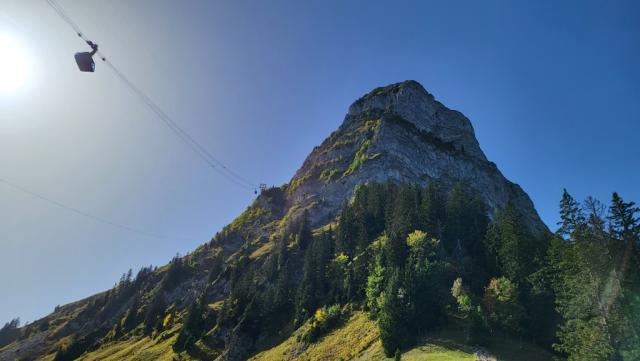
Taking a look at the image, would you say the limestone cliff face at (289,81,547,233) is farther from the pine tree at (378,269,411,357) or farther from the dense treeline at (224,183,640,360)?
the pine tree at (378,269,411,357)

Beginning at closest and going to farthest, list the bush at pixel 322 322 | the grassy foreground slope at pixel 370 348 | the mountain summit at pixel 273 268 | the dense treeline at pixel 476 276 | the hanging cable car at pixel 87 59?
the hanging cable car at pixel 87 59 → the dense treeline at pixel 476 276 → the grassy foreground slope at pixel 370 348 → the bush at pixel 322 322 → the mountain summit at pixel 273 268

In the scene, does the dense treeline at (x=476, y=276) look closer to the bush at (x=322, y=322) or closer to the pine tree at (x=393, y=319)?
the pine tree at (x=393, y=319)

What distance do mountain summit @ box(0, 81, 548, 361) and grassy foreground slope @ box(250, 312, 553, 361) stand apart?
470 cm

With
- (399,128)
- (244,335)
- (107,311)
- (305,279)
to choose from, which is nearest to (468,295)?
(305,279)

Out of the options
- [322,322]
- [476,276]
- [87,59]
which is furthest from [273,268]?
[87,59]

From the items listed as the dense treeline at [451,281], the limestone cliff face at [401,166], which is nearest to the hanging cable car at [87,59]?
the dense treeline at [451,281]

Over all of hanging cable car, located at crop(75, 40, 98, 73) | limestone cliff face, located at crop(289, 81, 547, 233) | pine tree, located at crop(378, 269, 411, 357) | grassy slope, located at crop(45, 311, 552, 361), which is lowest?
grassy slope, located at crop(45, 311, 552, 361)

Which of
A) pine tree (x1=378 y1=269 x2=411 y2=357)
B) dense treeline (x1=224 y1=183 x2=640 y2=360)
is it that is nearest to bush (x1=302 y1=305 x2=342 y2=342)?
dense treeline (x1=224 y1=183 x2=640 y2=360)

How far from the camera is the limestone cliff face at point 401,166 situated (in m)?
160

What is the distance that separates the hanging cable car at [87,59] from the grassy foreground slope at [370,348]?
42.7 meters

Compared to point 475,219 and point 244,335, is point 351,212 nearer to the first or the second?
point 475,219

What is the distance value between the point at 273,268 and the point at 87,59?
9459cm

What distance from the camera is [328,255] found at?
95.0 m

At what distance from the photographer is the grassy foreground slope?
44312mm
